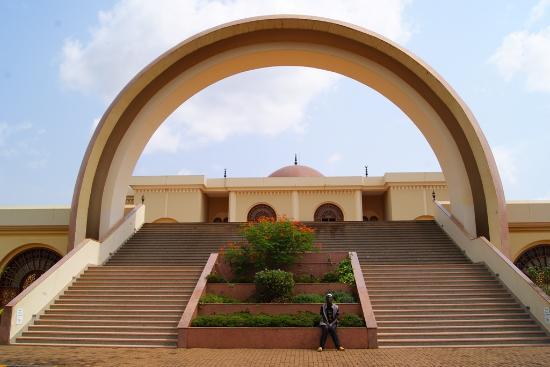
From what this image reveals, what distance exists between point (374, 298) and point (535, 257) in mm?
9436

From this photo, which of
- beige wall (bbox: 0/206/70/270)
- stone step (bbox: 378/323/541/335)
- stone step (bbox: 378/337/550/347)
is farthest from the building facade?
stone step (bbox: 378/337/550/347)

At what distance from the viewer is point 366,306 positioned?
36.6ft

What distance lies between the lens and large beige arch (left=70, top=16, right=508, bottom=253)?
16547 mm

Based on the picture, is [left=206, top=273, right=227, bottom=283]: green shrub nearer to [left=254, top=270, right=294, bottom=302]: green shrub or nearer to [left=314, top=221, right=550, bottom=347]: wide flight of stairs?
[left=254, top=270, right=294, bottom=302]: green shrub

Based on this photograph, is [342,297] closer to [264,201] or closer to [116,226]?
[116,226]

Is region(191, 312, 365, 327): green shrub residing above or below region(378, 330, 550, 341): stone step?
above

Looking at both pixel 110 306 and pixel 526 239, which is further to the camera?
pixel 526 239

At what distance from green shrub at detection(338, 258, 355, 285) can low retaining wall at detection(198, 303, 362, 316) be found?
161 cm

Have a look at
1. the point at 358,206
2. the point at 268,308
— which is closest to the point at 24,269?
the point at 268,308

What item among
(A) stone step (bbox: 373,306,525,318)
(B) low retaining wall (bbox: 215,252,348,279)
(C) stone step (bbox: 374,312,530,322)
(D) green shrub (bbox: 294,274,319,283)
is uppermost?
(B) low retaining wall (bbox: 215,252,348,279)

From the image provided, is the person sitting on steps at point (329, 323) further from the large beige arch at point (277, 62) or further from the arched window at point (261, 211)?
the arched window at point (261, 211)

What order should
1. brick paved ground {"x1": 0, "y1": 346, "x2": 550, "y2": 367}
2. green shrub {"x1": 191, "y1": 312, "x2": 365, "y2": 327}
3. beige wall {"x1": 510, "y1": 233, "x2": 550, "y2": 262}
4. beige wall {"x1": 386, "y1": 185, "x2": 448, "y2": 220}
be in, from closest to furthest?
brick paved ground {"x1": 0, "y1": 346, "x2": 550, "y2": 367}, green shrub {"x1": 191, "y1": 312, "x2": 365, "y2": 327}, beige wall {"x1": 510, "y1": 233, "x2": 550, "y2": 262}, beige wall {"x1": 386, "y1": 185, "x2": 448, "y2": 220}

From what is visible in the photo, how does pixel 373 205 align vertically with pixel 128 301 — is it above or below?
above

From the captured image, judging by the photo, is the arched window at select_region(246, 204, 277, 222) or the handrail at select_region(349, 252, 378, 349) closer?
the handrail at select_region(349, 252, 378, 349)
